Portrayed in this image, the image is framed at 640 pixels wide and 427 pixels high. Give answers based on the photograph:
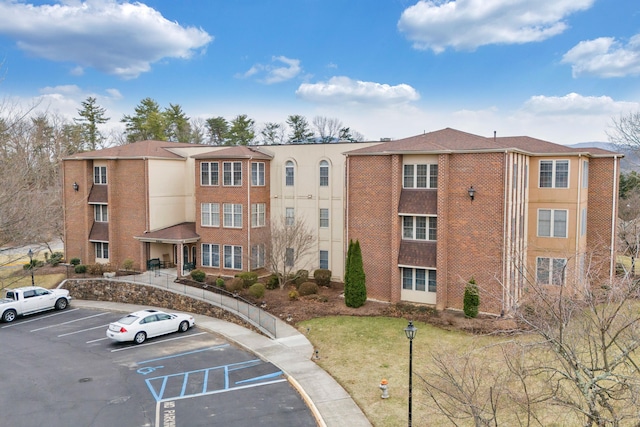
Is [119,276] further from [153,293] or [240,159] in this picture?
[240,159]

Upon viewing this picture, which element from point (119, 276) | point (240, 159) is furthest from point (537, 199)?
point (119, 276)

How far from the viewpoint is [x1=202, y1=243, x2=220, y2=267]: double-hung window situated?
31.5 meters

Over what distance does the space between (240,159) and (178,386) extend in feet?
55.6

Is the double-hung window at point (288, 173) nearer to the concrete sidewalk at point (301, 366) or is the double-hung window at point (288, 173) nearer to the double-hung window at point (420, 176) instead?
the double-hung window at point (420, 176)

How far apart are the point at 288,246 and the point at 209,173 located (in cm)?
773

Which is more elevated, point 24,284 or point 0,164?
point 0,164

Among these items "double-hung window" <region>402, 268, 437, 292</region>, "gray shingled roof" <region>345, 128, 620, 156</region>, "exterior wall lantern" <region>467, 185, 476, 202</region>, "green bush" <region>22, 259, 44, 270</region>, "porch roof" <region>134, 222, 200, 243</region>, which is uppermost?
"gray shingled roof" <region>345, 128, 620, 156</region>

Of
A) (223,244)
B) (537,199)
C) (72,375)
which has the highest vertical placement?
(537,199)

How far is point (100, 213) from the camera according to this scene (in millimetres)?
34844

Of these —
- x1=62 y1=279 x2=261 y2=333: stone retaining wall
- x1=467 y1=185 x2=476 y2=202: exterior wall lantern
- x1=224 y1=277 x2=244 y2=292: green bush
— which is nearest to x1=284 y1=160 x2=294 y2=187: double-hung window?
x1=224 y1=277 x2=244 y2=292: green bush

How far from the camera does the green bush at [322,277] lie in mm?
28906

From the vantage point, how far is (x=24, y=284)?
106 feet

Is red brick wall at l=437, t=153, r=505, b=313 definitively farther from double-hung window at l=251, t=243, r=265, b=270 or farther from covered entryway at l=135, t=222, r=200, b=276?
covered entryway at l=135, t=222, r=200, b=276

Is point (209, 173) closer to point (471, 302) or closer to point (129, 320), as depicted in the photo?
point (129, 320)
